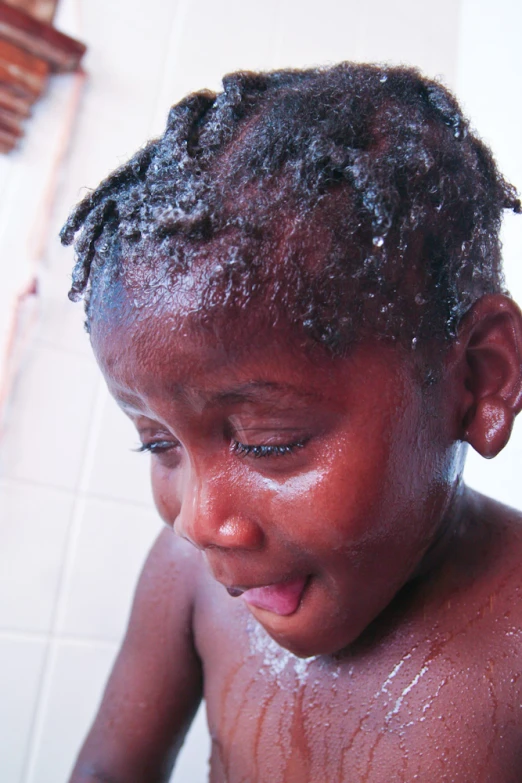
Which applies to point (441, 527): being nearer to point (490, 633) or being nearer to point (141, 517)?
point (490, 633)

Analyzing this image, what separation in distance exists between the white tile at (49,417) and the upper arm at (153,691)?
235mm

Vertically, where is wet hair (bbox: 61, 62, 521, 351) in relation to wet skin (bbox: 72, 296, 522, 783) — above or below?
above

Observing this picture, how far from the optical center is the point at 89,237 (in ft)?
1.77

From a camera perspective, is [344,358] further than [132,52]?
No

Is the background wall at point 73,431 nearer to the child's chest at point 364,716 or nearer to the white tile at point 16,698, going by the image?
the white tile at point 16,698

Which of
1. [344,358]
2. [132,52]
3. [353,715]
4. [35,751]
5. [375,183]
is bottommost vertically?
[35,751]

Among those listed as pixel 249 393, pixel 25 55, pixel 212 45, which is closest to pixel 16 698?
pixel 249 393

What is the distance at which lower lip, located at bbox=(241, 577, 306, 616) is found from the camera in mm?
520

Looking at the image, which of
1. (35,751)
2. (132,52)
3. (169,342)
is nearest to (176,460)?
(169,342)

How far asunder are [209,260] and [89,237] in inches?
5.1

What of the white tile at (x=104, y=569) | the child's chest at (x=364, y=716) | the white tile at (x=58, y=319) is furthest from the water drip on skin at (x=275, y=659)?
the white tile at (x=58, y=319)

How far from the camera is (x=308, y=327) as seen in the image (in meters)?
0.46

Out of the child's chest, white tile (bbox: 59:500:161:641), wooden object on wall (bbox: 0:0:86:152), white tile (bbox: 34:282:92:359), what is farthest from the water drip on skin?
wooden object on wall (bbox: 0:0:86:152)

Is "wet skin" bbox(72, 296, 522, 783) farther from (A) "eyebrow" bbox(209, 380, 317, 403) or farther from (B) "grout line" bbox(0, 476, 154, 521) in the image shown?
(B) "grout line" bbox(0, 476, 154, 521)
